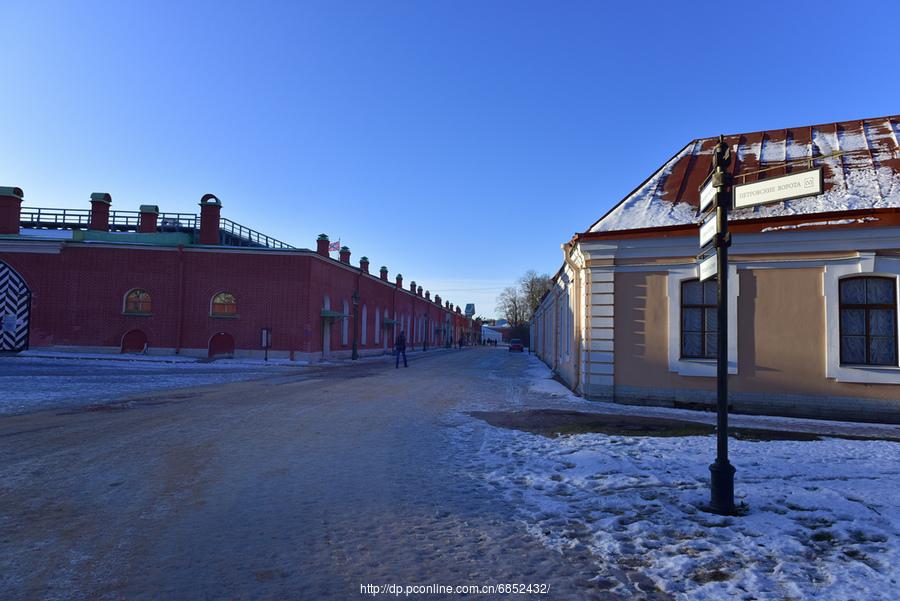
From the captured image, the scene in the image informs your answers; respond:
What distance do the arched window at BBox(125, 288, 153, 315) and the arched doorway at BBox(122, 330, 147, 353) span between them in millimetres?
1174

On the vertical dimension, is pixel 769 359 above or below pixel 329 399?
above

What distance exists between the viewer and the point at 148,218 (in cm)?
3291

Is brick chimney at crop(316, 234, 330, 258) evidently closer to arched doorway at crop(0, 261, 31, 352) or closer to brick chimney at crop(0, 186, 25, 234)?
arched doorway at crop(0, 261, 31, 352)

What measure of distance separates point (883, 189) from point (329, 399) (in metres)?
12.6

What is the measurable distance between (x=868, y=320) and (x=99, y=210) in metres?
35.0

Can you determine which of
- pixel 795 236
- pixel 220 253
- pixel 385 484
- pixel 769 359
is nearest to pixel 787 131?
pixel 795 236

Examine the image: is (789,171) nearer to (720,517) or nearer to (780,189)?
(780,189)

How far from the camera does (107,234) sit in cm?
3017

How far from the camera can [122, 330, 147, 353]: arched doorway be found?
27359mm

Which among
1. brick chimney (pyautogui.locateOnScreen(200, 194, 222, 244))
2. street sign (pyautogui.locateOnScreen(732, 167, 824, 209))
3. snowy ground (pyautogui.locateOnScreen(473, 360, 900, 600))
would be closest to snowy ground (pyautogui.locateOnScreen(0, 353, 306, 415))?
brick chimney (pyautogui.locateOnScreen(200, 194, 222, 244))

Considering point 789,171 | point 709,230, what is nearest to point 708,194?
point 709,230

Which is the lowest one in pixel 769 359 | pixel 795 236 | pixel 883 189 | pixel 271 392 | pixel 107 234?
pixel 271 392

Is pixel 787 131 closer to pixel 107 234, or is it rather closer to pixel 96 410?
pixel 96 410

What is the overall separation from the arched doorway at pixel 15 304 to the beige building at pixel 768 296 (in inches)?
1086
